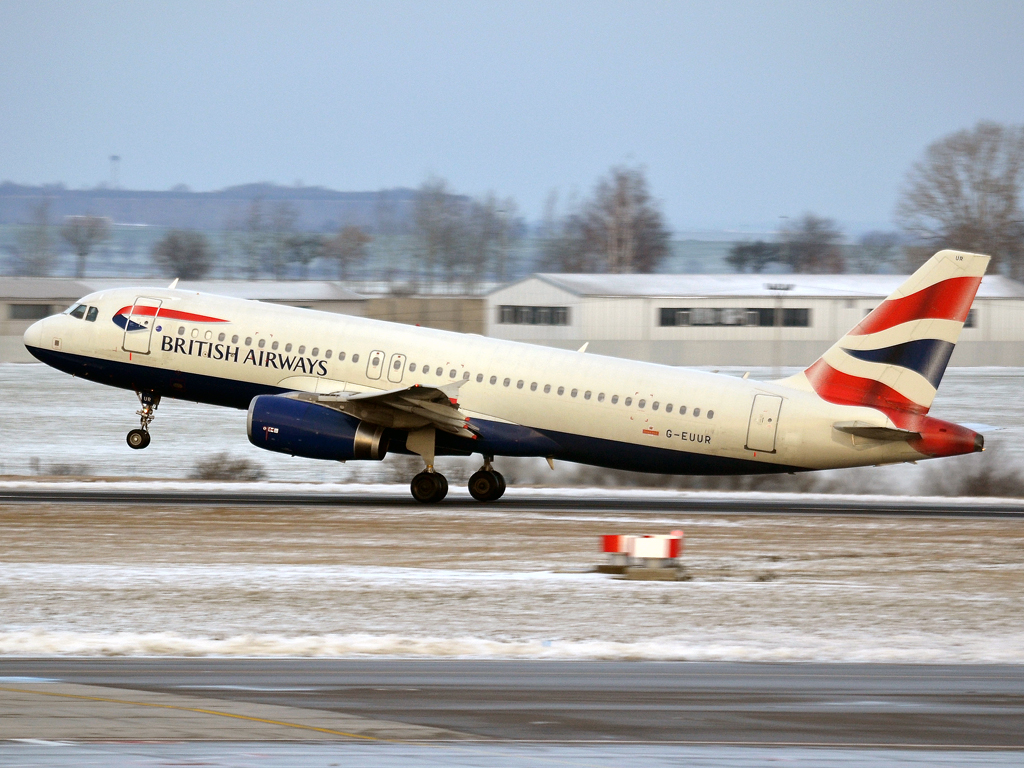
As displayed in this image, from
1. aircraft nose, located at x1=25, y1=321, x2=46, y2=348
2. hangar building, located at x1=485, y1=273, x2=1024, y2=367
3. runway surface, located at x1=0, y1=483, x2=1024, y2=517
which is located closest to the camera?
runway surface, located at x1=0, y1=483, x2=1024, y2=517

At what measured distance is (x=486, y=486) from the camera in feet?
105

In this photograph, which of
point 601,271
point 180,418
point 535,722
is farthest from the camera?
point 601,271

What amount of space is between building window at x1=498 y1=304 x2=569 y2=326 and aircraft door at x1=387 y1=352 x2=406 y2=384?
4244cm

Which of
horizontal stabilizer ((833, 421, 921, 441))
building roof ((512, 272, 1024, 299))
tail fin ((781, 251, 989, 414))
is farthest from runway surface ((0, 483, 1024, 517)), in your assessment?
building roof ((512, 272, 1024, 299))

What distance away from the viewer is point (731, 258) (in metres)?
163

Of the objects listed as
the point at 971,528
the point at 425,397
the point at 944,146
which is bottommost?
the point at 971,528

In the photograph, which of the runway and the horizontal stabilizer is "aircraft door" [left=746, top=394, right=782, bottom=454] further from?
the runway

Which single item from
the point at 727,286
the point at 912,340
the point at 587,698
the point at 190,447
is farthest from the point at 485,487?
the point at 727,286

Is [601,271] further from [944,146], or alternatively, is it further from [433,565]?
[433,565]

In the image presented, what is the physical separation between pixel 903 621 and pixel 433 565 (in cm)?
786

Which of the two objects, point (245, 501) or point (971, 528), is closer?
point (971, 528)

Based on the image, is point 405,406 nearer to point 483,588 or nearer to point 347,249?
point 483,588

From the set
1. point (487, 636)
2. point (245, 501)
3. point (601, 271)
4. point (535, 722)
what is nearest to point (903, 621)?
point (487, 636)

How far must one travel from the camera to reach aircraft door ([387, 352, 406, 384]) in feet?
102
